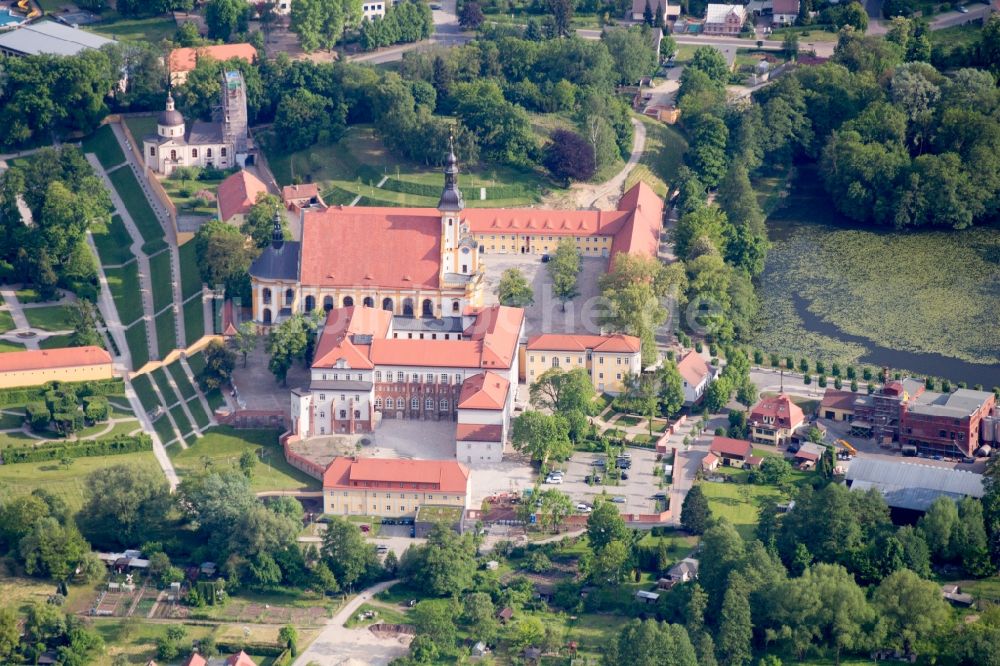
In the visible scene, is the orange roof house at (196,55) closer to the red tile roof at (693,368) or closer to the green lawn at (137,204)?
the green lawn at (137,204)

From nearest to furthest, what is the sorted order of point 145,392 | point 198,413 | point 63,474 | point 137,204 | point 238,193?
point 63,474 < point 198,413 < point 145,392 < point 238,193 < point 137,204

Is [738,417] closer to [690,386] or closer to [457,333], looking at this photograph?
[690,386]

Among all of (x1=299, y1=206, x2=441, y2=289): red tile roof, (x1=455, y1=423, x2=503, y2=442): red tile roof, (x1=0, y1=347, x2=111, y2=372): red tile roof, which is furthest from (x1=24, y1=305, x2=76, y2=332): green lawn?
(x1=455, y1=423, x2=503, y2=442): red tile roof

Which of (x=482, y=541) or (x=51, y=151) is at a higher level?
(x=51, y=151)

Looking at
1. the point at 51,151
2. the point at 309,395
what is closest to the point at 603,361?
the point at 309,395

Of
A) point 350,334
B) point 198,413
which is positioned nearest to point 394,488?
point 350,334

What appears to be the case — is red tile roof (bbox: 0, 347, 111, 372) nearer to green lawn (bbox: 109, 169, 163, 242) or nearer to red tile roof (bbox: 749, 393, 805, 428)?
green lawn (bbox: 109, 169, 163, 242)

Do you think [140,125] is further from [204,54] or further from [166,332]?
[166,332]
